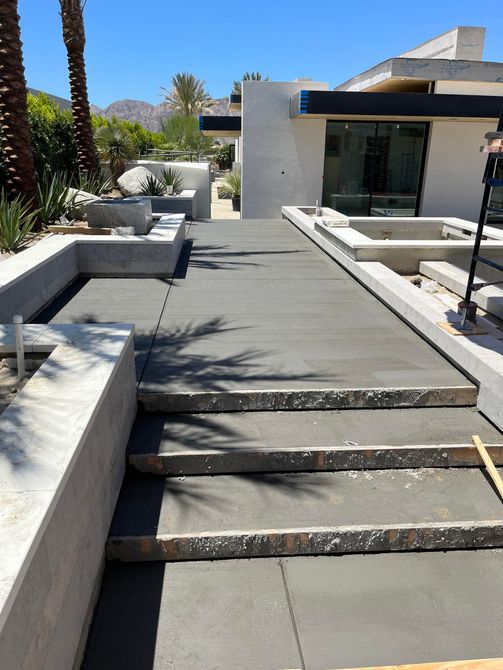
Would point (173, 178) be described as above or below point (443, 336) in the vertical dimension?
above

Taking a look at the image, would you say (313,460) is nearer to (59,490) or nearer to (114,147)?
(59,490)

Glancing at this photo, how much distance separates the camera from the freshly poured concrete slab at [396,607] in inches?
106

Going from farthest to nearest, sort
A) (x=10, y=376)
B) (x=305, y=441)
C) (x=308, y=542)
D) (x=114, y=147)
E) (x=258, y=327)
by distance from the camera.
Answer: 1. (x=114, y=147)
2. (x=258, y=327)
3. (x=305, y=441)
4. (x=10, y=376)
5. (x=308, y=542)

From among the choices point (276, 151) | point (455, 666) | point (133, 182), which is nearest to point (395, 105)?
point (276, 151)

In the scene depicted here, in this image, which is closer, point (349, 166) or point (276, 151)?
point (276, 151)

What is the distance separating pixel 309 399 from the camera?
14.5 ft

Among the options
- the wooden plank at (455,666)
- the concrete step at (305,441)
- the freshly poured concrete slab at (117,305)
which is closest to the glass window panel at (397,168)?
the freshly poured concrete slab at (117,305)

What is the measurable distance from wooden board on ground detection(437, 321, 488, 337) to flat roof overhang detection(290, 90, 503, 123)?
38.0ft

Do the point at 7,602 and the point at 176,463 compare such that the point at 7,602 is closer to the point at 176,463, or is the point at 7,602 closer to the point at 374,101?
the point at 176,463

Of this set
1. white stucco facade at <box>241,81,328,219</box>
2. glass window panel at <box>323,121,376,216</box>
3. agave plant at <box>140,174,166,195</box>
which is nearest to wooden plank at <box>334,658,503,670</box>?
agave plant at <box>140,174,166,195</box>

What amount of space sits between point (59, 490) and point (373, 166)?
17.1m

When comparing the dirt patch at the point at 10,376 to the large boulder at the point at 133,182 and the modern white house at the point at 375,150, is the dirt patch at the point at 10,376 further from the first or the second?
the modern white house at the point at 375,150

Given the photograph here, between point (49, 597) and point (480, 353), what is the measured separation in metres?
3.87

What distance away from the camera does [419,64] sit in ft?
54.6
